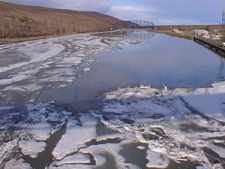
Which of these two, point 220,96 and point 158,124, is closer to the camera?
point 158,124

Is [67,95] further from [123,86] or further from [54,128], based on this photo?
[54,128]

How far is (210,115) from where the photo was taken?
342 inches

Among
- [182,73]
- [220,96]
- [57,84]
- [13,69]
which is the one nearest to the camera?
[220,96]

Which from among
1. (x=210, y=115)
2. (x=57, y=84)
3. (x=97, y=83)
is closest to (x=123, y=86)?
(x=97, y=83)

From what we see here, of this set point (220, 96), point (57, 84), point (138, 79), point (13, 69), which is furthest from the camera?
point (13, 69)

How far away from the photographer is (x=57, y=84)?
12242 millimetres

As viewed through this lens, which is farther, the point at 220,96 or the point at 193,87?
the point at 193,87

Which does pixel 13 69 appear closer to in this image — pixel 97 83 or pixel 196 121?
pixel 97 83

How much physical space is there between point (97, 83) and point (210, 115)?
5.01 metres

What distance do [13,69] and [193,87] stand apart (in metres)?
7.06

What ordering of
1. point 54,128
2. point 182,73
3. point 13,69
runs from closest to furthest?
point 54,128 → point 13,69 → point 182,73

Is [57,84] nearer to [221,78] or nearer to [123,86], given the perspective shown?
[123,86]

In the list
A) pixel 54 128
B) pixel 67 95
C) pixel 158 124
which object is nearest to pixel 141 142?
pixel 158 124

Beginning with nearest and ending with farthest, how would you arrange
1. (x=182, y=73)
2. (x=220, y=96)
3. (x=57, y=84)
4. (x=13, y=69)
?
(x=220, y=96)
(x=57, y=84)
(x=13, y=69)
(x=182, y=73)
